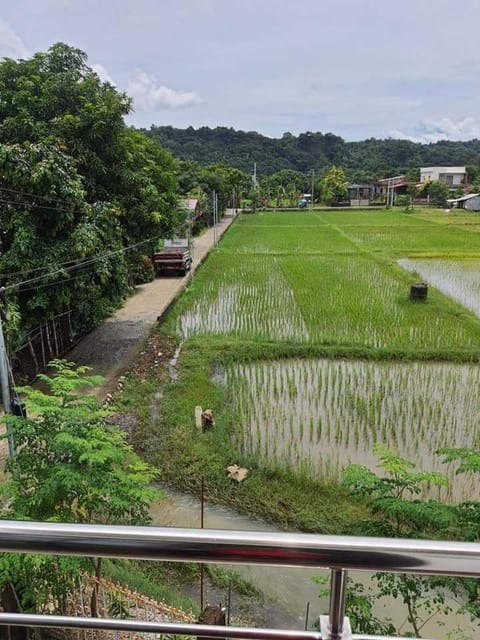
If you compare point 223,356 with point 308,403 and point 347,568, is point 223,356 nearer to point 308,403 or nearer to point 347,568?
point 308,403

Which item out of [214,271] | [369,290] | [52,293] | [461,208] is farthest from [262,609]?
[461,208]

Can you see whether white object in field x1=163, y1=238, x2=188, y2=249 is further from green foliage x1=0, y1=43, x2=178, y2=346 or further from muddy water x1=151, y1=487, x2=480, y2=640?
muddy water x1=151, y1=487, x2=480, y2=640

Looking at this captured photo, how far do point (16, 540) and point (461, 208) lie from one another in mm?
50785

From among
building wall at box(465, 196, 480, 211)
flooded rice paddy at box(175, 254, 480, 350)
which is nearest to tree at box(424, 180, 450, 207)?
building wall at box(465, 196, 480, 211)

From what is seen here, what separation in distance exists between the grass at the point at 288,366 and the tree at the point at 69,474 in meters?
1.73

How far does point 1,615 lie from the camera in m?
0.89

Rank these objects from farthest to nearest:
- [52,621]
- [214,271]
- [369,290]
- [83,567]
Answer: [214,271] → [369,290] → [83,567] → [52,621]

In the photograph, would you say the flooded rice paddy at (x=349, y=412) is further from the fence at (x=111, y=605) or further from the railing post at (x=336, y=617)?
the railing post at (x=336, y=617)

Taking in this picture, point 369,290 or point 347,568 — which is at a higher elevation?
point 347,568

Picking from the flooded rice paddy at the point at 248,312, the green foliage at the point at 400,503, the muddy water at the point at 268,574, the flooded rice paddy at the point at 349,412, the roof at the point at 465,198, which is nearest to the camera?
the green foliage at the point at 400,503

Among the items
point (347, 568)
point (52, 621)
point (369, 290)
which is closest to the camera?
point (347, 568)

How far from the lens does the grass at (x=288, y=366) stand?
18.4 ft

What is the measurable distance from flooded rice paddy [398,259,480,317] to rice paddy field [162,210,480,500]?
46mm

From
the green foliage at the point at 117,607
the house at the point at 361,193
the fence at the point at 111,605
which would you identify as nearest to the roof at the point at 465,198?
the house at the point at 361,193
